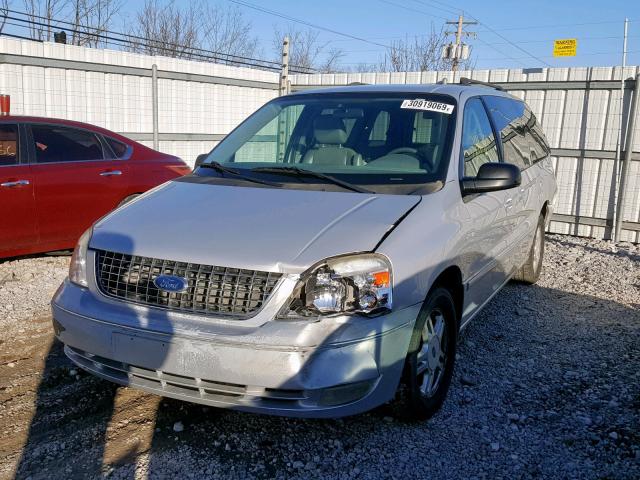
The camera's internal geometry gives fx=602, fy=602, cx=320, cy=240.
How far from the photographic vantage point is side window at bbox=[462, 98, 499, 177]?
3.91m

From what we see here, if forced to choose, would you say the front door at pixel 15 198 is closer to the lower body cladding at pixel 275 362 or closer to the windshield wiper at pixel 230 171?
the windshield wiper at pixel 230 171

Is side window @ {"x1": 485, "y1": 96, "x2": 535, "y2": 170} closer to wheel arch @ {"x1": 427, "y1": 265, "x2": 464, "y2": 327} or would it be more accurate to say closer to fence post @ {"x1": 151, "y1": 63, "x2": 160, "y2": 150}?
wheel arch @ {"x1": 427, "y1": 265, "x2": 464, "y2": 327}

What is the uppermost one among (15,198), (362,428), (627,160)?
(627,160)

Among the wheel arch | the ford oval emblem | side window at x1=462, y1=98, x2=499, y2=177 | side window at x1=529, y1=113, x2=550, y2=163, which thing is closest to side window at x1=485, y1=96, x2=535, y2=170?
side window at x1=529, y1=113, x2=550, y2=163

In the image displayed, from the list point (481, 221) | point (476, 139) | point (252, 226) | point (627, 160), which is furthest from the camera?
point (627, 160)

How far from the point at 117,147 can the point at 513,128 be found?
4.29m

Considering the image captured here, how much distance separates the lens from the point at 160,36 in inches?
1144

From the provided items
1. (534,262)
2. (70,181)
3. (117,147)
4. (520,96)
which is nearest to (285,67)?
(520,96)

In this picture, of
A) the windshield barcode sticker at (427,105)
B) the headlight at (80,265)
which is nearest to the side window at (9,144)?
the headlight at (80,265)

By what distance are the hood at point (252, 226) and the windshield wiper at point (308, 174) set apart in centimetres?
8

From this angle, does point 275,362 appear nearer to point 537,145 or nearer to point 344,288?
point 344,288

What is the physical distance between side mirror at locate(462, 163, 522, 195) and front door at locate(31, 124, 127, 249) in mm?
4308

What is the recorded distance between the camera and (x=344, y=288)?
2.70 m

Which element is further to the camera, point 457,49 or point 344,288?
point 457,49
